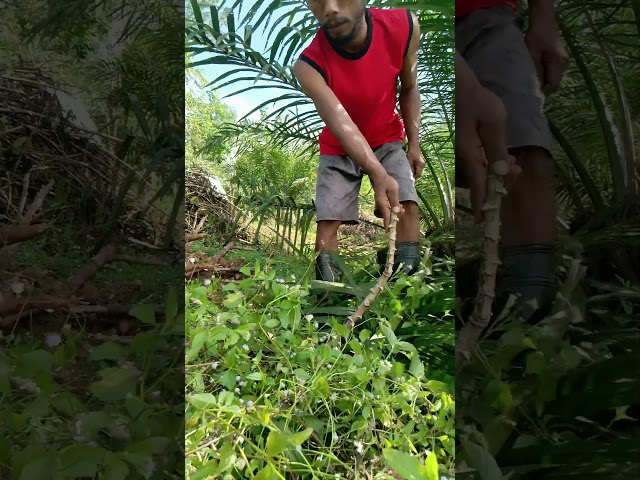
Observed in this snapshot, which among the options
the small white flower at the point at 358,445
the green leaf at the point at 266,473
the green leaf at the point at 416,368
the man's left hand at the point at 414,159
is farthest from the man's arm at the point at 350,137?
the green leaf at the point at 266,473

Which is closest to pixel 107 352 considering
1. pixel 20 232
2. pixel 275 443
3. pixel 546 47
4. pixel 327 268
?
pixel 20 232

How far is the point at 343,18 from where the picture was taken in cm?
102

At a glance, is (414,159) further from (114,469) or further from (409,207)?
(114,469)

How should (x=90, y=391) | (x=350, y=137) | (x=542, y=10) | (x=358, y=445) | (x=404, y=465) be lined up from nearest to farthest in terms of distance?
1. (x=542, y=10)
2. (x=90, y=391)
3. (x=404, y=465)
4. (x=358, y=445)
5. (x=350, y=137)

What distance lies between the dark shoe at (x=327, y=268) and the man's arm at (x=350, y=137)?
15cm

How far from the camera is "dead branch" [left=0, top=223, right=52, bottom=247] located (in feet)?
1.40

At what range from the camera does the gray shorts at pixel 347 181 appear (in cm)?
107

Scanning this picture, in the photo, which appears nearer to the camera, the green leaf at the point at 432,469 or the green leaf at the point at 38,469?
the green leaf at the point at 38,469

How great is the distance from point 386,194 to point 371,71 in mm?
269

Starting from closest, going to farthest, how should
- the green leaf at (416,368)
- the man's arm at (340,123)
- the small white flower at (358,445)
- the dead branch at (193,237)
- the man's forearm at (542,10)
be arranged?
the man's forearm at (542,10), the small white flower at (358,445), the green leaf at (416,368), the man's arm at (340,123), the dead branch at (193,237)

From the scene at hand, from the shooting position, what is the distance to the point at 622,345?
32cm

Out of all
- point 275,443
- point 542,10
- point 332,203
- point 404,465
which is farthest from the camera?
point 332,203

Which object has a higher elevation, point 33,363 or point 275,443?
point 33,363

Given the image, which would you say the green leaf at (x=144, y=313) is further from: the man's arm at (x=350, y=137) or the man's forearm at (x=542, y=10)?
the man's arm at (x=350, y=137)
